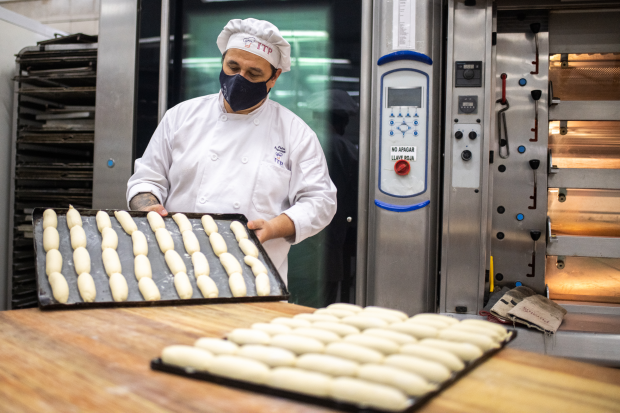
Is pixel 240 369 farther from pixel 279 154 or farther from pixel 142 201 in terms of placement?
pixel 279 154

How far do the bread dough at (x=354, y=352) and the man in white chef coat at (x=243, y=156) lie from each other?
0.95 meters

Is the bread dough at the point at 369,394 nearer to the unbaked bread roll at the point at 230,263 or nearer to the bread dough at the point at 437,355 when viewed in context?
the bread dough at the point at 437,355

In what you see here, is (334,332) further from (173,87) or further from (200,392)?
(173,87)

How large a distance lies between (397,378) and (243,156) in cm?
137

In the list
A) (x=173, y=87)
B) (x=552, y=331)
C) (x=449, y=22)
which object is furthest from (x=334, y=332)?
(x=173, y=87)

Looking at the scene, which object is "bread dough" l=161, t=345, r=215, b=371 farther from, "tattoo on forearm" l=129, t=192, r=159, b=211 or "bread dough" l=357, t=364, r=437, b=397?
"tattoo on forearm" l=129, t=192, r=159, b=211

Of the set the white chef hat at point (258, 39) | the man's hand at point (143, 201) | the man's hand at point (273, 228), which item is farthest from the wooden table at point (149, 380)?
the white chef hat at point (258, 39)

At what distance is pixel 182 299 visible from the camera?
1224mm

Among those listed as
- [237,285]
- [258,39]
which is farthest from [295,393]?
[258,39]

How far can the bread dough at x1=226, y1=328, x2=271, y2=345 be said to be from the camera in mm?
862

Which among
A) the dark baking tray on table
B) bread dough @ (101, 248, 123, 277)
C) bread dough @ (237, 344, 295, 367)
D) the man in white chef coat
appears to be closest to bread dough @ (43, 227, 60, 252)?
the dark baking tray on table

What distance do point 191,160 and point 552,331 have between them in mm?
1864

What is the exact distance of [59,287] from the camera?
1.14 metres

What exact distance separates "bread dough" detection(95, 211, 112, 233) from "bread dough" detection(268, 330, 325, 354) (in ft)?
2.56
